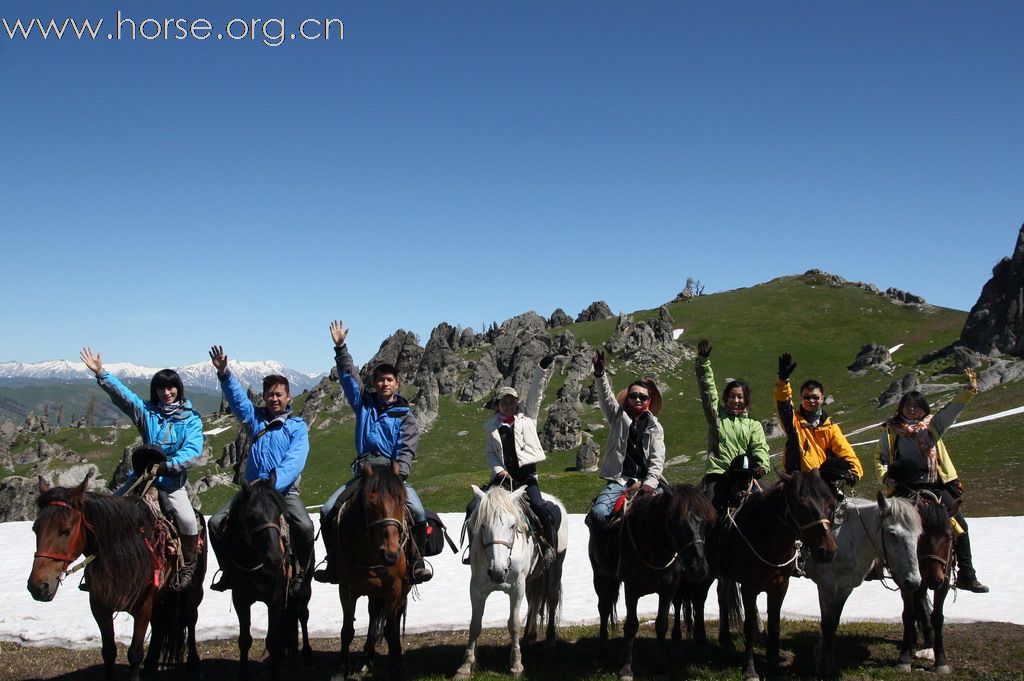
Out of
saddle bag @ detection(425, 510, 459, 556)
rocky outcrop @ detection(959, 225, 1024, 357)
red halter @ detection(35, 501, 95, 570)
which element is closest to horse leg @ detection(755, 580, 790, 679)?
saddle bag @ detection(425, 510, 459, 556)

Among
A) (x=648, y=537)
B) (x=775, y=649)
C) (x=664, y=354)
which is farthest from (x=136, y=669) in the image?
(x=664, y=354)

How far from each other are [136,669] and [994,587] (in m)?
16.2

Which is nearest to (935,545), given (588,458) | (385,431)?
(385,431)

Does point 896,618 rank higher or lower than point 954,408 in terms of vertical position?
lower

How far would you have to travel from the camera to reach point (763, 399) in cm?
7962

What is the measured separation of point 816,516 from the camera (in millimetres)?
8672

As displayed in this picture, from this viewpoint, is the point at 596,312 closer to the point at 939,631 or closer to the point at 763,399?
the point at 763,399

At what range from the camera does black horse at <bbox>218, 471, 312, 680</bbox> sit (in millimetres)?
8602

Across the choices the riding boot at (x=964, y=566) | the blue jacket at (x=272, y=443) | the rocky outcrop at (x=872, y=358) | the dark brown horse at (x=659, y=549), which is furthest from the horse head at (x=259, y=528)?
the rocky outcrop at (x=872, y=358)

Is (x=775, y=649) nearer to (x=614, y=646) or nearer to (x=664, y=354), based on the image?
(x=614, y=646)

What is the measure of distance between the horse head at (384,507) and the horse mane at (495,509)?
1204 mm

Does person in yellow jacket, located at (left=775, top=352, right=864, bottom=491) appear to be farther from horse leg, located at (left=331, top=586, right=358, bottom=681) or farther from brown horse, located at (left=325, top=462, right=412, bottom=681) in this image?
horse leg, located at (left=331, top=586, right=358, bottom=681)

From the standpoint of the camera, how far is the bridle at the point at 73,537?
762 centimetres

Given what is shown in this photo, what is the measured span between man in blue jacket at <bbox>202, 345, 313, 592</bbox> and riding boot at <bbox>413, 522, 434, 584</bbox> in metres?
1.47
